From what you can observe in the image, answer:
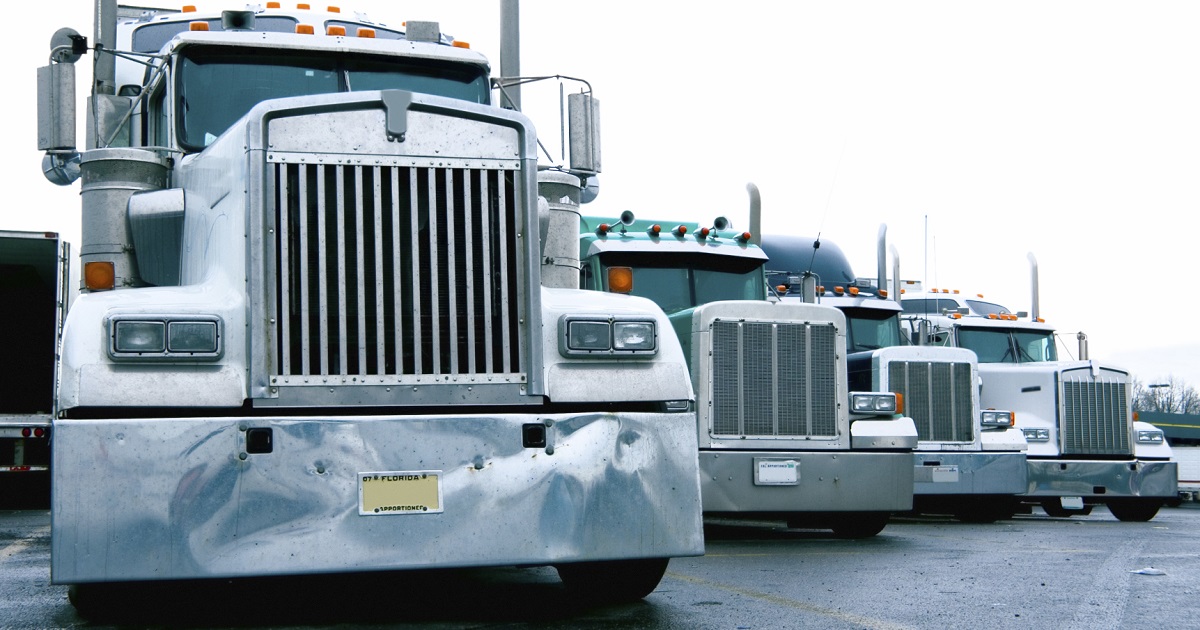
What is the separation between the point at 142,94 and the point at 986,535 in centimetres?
809

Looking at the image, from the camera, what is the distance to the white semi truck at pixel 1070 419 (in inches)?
667

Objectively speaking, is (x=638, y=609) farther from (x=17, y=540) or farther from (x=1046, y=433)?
(x=1046, y=433)

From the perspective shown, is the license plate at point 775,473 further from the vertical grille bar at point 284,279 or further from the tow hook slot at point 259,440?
the tow hook slot at point 259,440

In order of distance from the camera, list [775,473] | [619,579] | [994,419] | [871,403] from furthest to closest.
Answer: [994,419] < [871,403] < [775,473] < [619,579]

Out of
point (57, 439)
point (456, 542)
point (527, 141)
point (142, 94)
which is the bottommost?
point (456, 542)

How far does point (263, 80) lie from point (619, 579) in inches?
139

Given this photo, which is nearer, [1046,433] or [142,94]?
[142,94]

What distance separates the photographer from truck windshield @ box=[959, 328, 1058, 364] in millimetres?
18234

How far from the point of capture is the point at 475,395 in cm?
590

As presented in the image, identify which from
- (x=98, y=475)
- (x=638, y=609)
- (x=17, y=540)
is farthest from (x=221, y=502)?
(x=17, y=540)

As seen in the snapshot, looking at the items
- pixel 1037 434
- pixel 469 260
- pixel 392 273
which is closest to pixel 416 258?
pixel 392 273

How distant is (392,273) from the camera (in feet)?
19.4

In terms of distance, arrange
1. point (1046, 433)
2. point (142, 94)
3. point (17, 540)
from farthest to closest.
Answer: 1. point (1046, 433)
2. point (17, 540)
3. point (142, 94)

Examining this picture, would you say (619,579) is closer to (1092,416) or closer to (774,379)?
(774,379)
